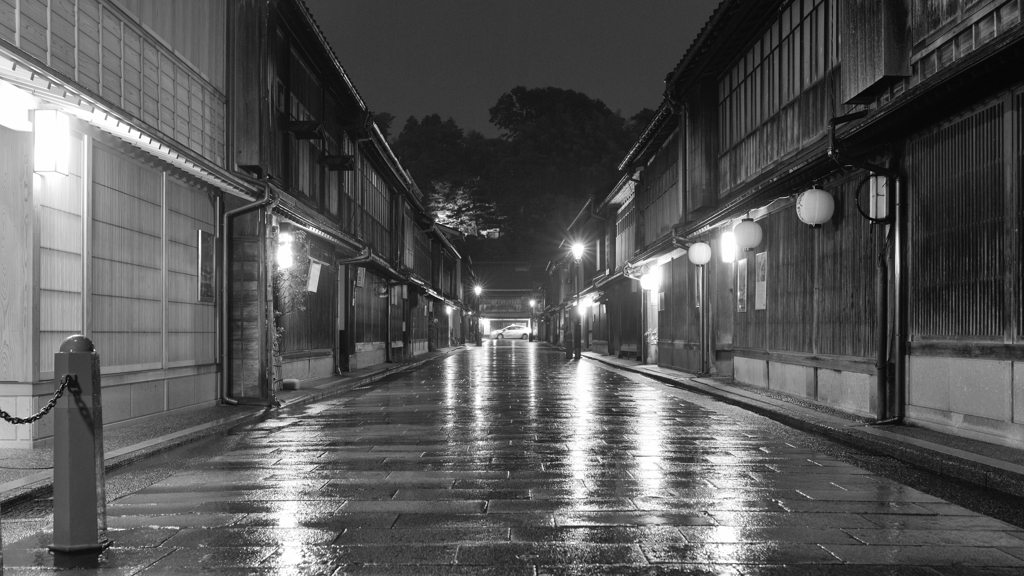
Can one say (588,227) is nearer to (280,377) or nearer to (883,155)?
(280,377)

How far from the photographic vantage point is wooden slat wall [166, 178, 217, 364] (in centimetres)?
1420

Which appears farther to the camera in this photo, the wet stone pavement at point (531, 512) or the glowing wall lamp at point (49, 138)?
the glowing wall lamp at point (49, 138)

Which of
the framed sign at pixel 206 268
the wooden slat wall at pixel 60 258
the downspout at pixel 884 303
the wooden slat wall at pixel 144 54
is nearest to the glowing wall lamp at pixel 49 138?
the wooden slat wall at pixel 144 54

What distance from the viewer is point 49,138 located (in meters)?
9.57

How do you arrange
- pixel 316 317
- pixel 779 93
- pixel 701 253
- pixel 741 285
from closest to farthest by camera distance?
pixel 779 93, pixel 741 285, pixel 701 253, pixel 316 317

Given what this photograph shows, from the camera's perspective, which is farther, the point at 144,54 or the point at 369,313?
the point at 369,313

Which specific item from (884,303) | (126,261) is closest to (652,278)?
(884,303)

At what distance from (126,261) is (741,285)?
15425 millimetres

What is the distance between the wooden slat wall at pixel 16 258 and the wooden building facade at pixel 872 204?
11774 millimetres

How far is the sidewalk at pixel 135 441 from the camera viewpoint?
25.2 ft

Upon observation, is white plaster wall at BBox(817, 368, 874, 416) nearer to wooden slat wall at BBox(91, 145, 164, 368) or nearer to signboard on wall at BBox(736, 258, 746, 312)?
signboard on wall at BBox(736, 258, 746, 312)

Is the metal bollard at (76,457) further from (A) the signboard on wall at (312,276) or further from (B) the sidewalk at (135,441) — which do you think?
(A) the signboard on wall at (312,276)

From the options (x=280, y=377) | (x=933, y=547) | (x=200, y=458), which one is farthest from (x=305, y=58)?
(x=933, y=547)

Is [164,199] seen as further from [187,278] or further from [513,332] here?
[513,332]
